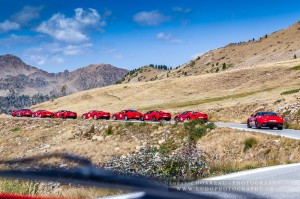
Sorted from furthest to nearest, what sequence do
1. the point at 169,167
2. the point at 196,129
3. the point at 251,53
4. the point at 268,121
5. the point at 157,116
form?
1. the point at 251,53
2. the point at 157,116
3. the point at 268,121
4. the point at 196,129
5. the point at 169,167

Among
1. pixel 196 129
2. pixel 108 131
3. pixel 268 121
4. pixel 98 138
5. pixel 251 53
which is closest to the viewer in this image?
pixel 196 129

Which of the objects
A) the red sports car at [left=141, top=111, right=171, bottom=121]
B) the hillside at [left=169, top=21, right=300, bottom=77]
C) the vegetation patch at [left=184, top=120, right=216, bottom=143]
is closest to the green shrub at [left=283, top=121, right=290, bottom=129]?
the vegetation patch at [left=184, top=120, right=216, bottom=143]

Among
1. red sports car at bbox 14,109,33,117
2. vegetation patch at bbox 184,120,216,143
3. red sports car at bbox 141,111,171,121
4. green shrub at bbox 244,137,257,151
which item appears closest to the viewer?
green shrub at bbox 244,137,257,151

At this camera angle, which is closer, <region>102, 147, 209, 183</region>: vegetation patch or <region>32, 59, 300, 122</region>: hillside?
<region>102, 147, 209, 183</region>: vegetation patch

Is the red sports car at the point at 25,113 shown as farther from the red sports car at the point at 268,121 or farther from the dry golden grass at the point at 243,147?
the dry golden grass at the point at 243,147

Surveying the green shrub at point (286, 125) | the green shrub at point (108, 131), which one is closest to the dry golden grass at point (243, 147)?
the green shrub at point (286, 125)

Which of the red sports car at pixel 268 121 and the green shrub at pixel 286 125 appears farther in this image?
the green shrub at pixel 286 125

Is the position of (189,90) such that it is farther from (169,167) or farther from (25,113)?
(169,167)

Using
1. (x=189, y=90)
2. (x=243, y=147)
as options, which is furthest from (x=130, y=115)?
(x=189, y=90)

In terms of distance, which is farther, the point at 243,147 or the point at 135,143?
the point at 135,143

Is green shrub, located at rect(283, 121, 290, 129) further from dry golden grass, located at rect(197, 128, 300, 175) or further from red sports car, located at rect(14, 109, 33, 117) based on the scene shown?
red sports car, located at rect(14, 109, 33, 117)

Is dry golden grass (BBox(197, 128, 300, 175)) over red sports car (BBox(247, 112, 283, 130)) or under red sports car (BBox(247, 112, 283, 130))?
under

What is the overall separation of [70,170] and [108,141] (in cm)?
3656

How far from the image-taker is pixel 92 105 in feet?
341
